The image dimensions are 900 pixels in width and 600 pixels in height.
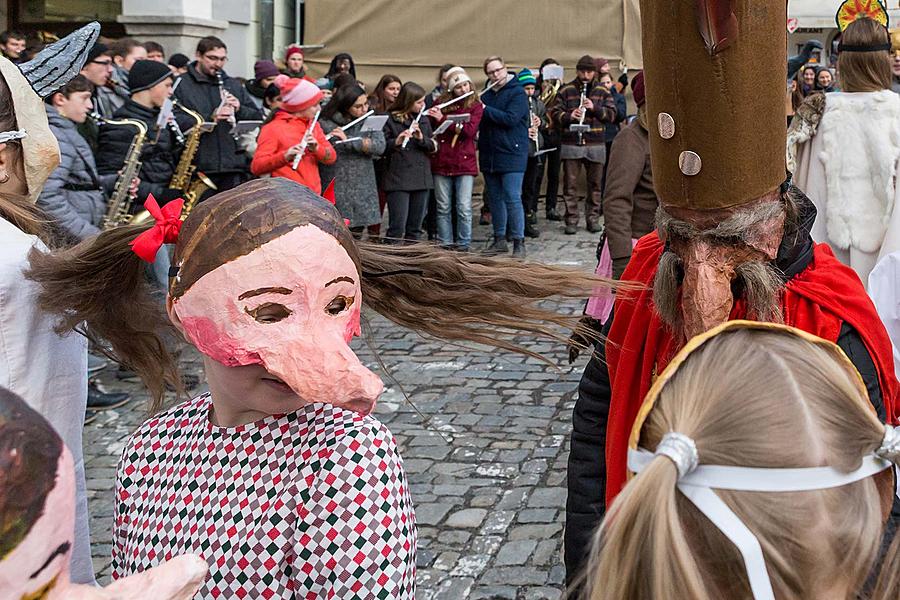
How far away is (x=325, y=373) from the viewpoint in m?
1.73

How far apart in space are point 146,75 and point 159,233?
5869 mm

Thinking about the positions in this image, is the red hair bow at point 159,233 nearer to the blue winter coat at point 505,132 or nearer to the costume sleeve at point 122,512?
the costume sleeve at point 122,512

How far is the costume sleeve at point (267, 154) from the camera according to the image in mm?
7512

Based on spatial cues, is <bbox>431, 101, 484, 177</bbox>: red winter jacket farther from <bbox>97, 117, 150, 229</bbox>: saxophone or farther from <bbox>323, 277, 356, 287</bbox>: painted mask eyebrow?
<bbox>323, 277, 356, 287</bbox>: painted mask eyebrow

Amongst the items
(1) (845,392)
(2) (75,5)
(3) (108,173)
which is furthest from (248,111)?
(1) (845,392)

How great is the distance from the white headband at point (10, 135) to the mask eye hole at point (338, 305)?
868 mm

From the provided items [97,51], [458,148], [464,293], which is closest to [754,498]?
[464,293]

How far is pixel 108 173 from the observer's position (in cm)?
694

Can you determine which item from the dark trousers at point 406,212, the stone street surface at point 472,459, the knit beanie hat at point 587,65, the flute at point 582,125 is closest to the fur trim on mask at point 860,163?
the stone street surface at point 472,459

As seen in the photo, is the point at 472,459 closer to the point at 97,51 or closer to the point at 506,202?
the point at 97,51

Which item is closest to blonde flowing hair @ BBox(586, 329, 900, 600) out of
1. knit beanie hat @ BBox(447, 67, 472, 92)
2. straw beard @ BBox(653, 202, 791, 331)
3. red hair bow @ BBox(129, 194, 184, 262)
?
straw beard @ BBox(653, 202, 791, 331)

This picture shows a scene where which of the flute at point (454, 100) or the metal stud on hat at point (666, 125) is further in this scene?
the flute at point (454, 100)

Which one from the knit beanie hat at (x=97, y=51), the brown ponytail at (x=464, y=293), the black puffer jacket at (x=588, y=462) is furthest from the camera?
the knit beanie hat at (x=97, y=51)

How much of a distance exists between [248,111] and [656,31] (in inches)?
288
